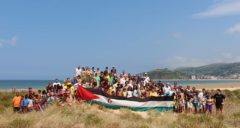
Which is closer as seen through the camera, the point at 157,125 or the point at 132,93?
the point at 157,125

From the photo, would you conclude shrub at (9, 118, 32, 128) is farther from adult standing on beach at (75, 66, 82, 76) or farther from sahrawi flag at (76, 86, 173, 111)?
adult standing on beach at (75, 66, 82, 76)

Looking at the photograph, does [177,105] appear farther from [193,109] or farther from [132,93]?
[132,93]

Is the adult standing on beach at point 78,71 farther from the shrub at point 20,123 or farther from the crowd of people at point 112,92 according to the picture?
the shrub at point 20,123

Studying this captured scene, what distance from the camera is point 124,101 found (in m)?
19.3

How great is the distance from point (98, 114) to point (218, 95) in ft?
23.8

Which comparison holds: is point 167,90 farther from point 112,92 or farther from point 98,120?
point 98,120

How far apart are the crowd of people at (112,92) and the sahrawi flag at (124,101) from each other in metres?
0.32

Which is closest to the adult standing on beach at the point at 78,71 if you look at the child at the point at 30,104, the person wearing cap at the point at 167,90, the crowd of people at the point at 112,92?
the crowd of people at the point at 112,92

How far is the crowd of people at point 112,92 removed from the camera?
19047mm

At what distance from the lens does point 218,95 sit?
66.7 feet

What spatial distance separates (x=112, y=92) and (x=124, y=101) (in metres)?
0.91

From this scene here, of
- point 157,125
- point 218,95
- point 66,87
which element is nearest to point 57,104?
point 66,87

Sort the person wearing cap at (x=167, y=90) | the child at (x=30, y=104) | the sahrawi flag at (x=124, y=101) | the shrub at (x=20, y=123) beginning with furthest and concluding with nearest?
the person wearing cap at (x=167, y=90)
the child at (x=30, y=104)
the sahrawi flag at (x=124, y=101)
the shrub at (x=20, y=123)

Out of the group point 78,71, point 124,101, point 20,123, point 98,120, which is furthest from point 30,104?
point 98,120
